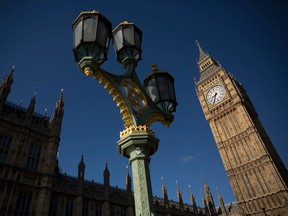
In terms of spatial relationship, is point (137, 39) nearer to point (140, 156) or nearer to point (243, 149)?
point (140, 156)

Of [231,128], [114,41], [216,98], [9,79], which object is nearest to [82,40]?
[114,41]

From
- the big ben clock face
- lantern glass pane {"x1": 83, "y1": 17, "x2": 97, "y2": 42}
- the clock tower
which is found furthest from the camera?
the big ben clock face

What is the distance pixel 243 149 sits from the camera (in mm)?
42688

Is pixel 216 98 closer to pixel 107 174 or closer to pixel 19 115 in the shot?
pixel 107 174

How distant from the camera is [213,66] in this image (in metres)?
58.4

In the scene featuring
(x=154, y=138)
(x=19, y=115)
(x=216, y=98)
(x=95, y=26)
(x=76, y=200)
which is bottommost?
(x=154, y=138)

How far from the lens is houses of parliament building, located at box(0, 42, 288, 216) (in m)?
20.2

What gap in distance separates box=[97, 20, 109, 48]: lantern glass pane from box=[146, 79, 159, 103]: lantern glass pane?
1.60 m

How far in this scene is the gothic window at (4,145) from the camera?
20700 millimetres

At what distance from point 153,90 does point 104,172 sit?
24253 mm

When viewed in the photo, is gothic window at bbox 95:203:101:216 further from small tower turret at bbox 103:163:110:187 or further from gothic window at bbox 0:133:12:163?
gothic window at bbox 0:133:12:163

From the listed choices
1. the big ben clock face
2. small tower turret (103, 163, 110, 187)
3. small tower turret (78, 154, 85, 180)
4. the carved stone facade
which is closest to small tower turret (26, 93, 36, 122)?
the carved stone facade

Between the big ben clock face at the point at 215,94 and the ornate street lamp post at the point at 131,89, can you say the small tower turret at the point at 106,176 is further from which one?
the big ben clock face at the point at 215,94

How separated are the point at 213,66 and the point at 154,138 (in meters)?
58.6
